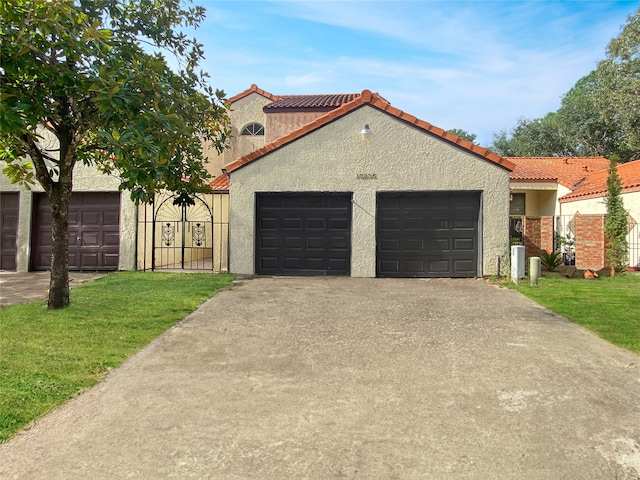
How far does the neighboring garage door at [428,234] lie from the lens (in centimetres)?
1101

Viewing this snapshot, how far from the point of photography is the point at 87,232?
12570mm

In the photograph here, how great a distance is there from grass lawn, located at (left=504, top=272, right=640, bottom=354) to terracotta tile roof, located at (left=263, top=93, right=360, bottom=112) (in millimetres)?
9498

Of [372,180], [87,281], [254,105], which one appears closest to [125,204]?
[87,281]

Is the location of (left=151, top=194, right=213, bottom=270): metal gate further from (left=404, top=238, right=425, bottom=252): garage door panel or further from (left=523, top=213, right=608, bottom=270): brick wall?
(left=523, top=213, right=608, bottom=270): brick wall

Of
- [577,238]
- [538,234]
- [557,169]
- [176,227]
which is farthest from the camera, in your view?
[557,169]

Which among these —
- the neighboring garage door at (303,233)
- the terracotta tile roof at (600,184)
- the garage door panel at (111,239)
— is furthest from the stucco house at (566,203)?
the garage door panel at (111,239)

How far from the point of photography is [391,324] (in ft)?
20.5

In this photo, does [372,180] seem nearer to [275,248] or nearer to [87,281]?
[275,248]

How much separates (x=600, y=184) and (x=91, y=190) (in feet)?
61.2

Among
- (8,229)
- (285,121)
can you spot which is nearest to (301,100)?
(285,121)

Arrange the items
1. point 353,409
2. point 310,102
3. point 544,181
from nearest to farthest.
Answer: point 353,409, point 310,102, point 544,181

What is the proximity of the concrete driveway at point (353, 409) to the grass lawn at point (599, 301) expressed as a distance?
16.0 inches

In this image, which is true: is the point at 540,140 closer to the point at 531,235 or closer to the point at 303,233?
the point at 531,235

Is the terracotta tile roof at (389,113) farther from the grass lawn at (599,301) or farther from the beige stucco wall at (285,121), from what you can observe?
the beige stucco wall at (285,121)
